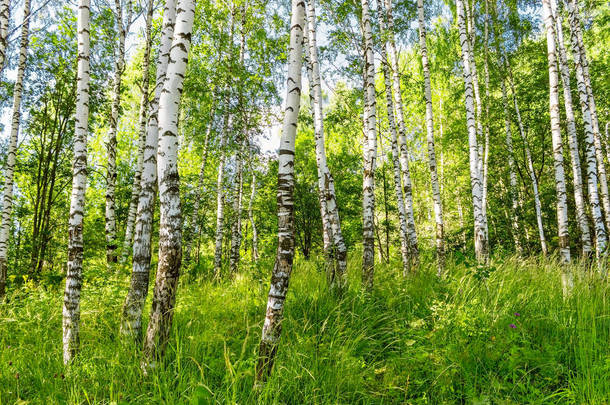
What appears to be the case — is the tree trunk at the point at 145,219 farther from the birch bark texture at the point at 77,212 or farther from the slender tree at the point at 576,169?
the slender tree at the point at 576,169

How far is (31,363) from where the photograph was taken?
3031mm

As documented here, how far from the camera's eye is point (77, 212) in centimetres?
351

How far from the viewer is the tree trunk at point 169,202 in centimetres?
270

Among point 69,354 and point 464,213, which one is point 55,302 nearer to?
point 69,354

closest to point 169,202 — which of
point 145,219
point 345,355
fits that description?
point 145,219

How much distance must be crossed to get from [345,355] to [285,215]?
54.7 inches

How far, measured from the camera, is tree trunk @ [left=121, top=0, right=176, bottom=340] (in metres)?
3.19

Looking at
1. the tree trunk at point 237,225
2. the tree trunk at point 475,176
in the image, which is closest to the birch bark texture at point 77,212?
the tree trunk at point 237,225

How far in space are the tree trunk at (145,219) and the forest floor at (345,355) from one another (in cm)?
32

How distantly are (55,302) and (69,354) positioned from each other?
2.73 meters

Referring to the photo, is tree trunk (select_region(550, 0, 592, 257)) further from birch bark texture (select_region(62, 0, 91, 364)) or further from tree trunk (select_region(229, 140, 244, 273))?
tree trunk (select_region(229, 140, 244, 273))

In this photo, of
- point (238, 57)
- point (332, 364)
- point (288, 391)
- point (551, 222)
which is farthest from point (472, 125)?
point (551, 222)

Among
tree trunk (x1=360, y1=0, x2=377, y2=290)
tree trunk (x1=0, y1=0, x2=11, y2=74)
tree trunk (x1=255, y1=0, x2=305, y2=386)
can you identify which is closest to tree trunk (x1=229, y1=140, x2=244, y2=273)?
tree trunk (x1=360, y1=0, x2=377, y2=290)

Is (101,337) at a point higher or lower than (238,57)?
lower
